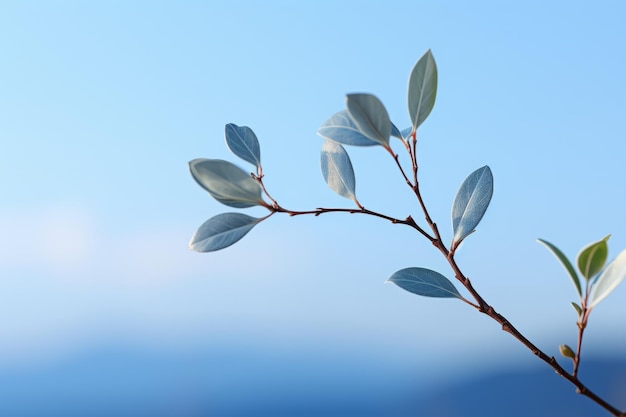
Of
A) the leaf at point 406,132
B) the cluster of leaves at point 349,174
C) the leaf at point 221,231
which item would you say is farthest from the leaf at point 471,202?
the leaf at point 221,231

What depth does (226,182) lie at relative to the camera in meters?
0.75

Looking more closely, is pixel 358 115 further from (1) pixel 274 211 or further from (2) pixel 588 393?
(2) pixel 588 393

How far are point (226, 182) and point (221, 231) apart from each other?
0.25 ft

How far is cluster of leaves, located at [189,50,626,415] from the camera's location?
0.66 metres

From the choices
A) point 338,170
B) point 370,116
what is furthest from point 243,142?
point 370,116

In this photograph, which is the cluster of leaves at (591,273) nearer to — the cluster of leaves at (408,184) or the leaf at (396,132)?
the cluster of leaves at (408,184)

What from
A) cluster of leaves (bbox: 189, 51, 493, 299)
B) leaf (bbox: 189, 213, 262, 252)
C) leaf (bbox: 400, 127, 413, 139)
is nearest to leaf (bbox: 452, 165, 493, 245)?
cluster of leaves (bbox: 189, 51, 493, 299)

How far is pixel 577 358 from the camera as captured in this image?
669 millimetres

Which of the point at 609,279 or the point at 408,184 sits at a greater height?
the point at 408,184

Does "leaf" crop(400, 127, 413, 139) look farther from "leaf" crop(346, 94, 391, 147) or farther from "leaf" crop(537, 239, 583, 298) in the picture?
"leaf" crop(537, 239, 583, 298)

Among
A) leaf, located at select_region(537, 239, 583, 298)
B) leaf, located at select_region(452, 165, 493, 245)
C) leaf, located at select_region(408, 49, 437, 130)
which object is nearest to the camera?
leaf, located at select_region(537, 239, 583, 298)

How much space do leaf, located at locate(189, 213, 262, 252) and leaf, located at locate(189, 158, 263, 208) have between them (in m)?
0.02

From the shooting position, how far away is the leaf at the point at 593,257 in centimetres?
64

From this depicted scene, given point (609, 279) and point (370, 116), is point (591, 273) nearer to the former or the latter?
point (609, 279)
